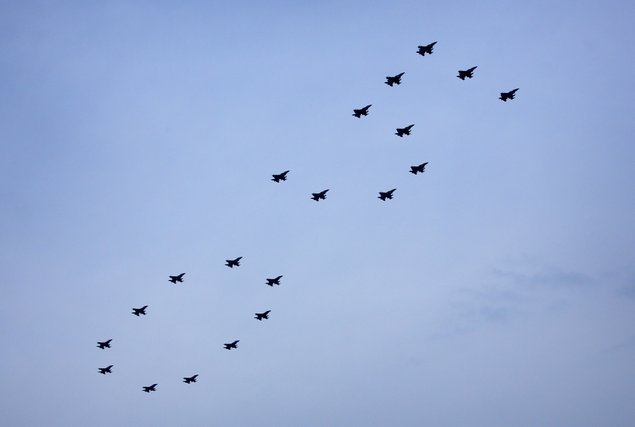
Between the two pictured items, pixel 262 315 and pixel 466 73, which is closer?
pixel 466 73

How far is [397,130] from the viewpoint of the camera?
274 ft

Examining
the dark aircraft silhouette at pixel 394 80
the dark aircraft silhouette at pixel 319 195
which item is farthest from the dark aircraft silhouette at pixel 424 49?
the dark aircraft silhouette at pixel 319 195

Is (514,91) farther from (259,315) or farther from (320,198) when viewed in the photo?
(259,315)

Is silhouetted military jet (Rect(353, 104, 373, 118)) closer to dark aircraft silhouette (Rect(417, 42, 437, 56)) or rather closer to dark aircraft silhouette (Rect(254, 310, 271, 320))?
dark aircraft silhouette (Rect(417, 42, 437, 56))

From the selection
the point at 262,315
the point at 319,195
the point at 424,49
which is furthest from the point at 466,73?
the point at 262,315

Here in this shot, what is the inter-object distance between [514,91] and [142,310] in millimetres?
62876

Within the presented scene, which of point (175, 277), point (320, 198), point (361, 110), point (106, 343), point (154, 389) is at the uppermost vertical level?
point (361, 110)

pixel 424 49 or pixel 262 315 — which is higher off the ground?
pixel 424 49

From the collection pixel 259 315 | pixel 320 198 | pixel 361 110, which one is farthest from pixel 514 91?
pixel 259 315

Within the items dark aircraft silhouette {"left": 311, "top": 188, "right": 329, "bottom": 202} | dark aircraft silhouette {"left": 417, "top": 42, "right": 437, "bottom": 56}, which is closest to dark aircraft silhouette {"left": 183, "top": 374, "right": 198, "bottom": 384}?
dark aircraft silhouette {"left": 311, "top": 188, "right": 329, "bottom": 202}

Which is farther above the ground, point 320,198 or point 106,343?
point 320,198

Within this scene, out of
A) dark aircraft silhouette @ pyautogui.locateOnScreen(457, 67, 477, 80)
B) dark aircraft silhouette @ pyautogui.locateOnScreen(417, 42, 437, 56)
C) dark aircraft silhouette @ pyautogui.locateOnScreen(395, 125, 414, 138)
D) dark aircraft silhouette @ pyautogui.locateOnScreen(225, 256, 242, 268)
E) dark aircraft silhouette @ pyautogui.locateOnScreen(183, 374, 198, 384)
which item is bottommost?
dark aircraft silhouette @ pyautogui.locateOnScreen(183, 374, 198, 384)

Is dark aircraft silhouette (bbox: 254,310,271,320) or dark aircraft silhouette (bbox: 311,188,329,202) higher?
dark aircraft silhouette (bbox: 311,188,329,202)

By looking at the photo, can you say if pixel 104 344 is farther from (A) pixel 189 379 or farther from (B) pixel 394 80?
(B) pixel 394 80
